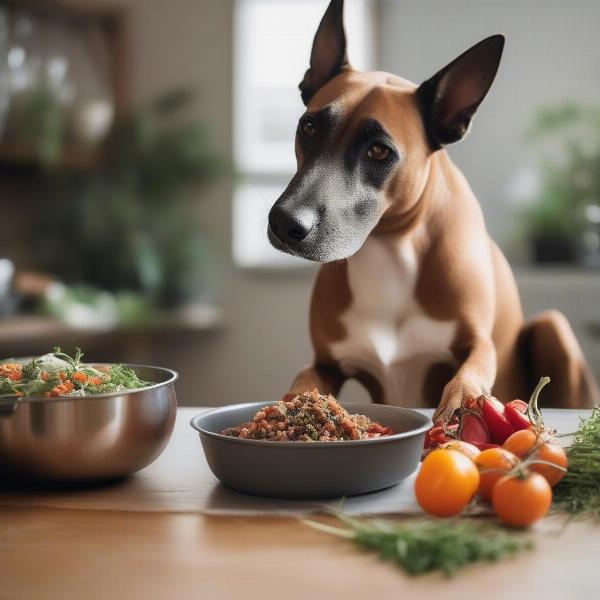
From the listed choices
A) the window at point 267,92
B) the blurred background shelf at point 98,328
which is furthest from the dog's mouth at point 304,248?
the window at point 267,92

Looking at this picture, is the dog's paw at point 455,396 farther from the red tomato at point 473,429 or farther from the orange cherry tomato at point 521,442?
the orange cherry tomato at point 521,442

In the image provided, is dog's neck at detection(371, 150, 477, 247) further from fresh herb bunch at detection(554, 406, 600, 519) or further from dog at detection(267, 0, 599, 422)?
fresh herb bunch at detection(554, 406, 600, 519)

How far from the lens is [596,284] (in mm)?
3707

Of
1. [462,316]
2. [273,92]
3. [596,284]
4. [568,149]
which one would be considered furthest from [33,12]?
[462,316]

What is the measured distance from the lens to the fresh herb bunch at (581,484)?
0.95m

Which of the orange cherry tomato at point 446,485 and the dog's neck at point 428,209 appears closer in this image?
the orange cherry tomato at point 446,485

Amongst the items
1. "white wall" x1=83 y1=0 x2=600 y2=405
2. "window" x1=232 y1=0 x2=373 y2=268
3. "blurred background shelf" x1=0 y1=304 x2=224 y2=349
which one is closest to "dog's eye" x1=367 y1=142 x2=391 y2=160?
"blurred background shelf" x1=0 y1=304 x2=224 y2=349

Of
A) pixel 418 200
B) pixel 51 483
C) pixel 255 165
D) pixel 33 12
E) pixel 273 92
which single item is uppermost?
pixel 33 12

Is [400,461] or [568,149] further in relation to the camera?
[568,149]

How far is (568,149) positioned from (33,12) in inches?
95.1

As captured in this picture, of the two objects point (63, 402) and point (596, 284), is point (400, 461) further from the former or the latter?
point (596, 284)

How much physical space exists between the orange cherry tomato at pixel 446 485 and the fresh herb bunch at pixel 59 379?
0.40m

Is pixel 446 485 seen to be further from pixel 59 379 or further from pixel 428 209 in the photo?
pixel 428 209

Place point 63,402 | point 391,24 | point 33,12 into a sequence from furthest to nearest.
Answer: point 391,24 < point 33,12 < point 63,402
